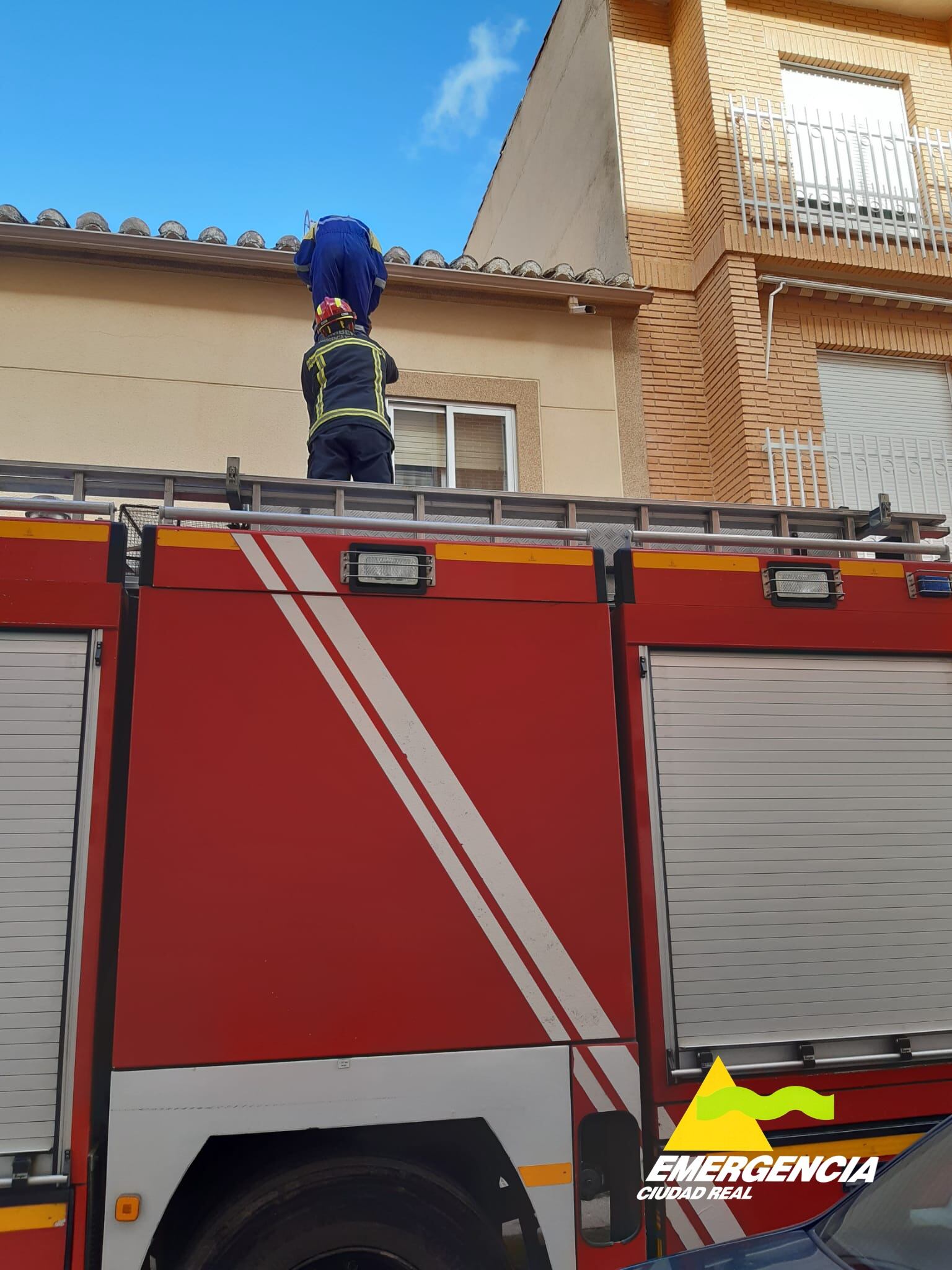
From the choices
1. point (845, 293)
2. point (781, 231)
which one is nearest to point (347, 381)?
point (781, 231)

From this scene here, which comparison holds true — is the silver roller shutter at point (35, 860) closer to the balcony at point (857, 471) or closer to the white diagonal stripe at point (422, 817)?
the white diagonal stripe at point (422, 817)

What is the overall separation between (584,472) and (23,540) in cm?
648

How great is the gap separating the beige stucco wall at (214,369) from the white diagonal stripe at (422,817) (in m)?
5.34

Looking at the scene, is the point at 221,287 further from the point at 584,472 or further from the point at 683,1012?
the point at 683,1012

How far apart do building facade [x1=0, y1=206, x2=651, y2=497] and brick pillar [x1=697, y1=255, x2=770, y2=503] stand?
77cm

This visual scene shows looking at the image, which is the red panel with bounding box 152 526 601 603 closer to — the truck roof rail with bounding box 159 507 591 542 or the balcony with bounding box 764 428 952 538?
the truck roof rail with bounding box 159 507 591 542

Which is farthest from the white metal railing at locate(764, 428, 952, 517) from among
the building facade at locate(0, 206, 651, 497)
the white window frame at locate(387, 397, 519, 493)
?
the white window frame at locate(387, 397, 519, 493)

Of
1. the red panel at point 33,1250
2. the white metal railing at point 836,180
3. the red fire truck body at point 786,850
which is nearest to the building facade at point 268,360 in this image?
the white metal railing at point 836,180

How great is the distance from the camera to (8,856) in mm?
2688

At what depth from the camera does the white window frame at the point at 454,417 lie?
865 centimetres

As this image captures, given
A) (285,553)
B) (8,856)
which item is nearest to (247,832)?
(8,856)

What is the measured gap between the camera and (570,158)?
11320mm

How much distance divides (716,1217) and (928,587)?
7.59ft

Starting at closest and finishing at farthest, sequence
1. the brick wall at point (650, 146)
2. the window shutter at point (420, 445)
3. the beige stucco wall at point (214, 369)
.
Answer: the beige stucco wall at point (214, 369), the window shutter at point (420, 445), the brick wall at point (650, 146)
